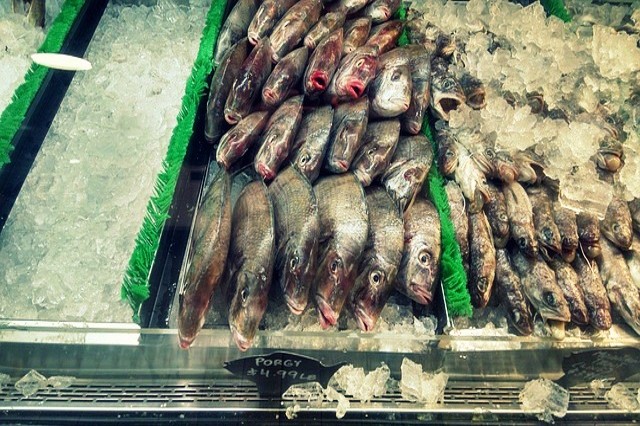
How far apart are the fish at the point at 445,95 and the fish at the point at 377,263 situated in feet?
2.50

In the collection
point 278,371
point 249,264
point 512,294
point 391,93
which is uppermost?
point 391,93

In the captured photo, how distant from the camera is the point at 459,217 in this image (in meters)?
2.42

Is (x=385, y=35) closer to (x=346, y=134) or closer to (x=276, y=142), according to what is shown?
(x=346, y=134)

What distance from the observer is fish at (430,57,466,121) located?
2.81m

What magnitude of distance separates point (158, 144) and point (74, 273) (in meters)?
0.85

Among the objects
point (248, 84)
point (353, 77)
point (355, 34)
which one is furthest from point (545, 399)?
point (355, 34)

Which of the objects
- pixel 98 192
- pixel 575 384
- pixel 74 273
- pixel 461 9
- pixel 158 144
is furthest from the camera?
pixel 461 9

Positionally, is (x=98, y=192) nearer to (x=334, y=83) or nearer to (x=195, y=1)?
(x=334, y=83)

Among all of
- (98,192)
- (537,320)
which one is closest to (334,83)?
(98,192)

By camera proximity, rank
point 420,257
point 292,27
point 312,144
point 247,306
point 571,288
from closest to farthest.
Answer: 1. point 247,306
2. point 420,257
3. point 571,288
4. point 312,144
5. point 292,27

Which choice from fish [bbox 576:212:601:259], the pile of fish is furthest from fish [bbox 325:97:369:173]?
fish [bbox 576:212:601:259]

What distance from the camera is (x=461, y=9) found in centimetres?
354

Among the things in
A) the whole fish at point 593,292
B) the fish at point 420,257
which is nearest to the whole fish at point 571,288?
the whole fish at point 593,292

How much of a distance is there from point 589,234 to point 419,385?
111cm
